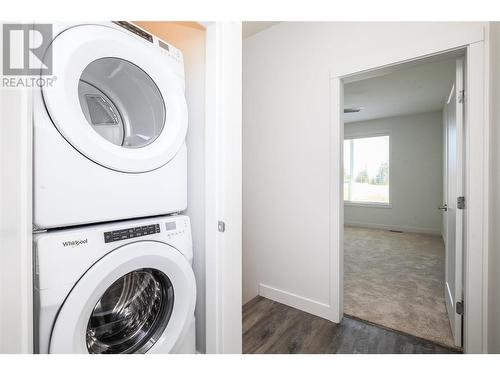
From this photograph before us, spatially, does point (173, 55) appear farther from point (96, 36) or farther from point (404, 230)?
point (404, 230)

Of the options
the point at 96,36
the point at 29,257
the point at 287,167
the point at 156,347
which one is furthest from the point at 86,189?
the point at 287,167

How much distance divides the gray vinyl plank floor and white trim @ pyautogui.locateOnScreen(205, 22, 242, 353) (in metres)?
0.52

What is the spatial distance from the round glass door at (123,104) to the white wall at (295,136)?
1283mm

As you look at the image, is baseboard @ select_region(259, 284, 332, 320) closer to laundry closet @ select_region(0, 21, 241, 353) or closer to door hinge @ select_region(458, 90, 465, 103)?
laundry closet @ select_region(0, 21, 241, 353)

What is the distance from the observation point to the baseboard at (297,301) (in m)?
1.91

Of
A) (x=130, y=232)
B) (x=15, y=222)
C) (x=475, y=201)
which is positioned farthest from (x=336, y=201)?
(x=15, y=222)

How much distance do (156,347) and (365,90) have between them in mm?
4108

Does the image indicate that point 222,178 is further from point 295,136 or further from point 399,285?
point 399,285

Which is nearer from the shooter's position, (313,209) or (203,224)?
(203,224)

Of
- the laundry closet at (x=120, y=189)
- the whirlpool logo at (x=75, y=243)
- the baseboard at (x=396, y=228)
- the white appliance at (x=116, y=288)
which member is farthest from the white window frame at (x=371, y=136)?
the whirlpool logo at (x=75, y=243)

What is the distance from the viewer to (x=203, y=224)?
1.28 m

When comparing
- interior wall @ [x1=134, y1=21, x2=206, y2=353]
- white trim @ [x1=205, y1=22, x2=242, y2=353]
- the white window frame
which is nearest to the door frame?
white trim @ [x1=205, y1=22, x2=242, y2=353]

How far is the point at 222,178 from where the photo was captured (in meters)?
1.15

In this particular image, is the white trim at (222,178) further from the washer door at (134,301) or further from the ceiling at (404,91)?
the ceiling at (404,91)
